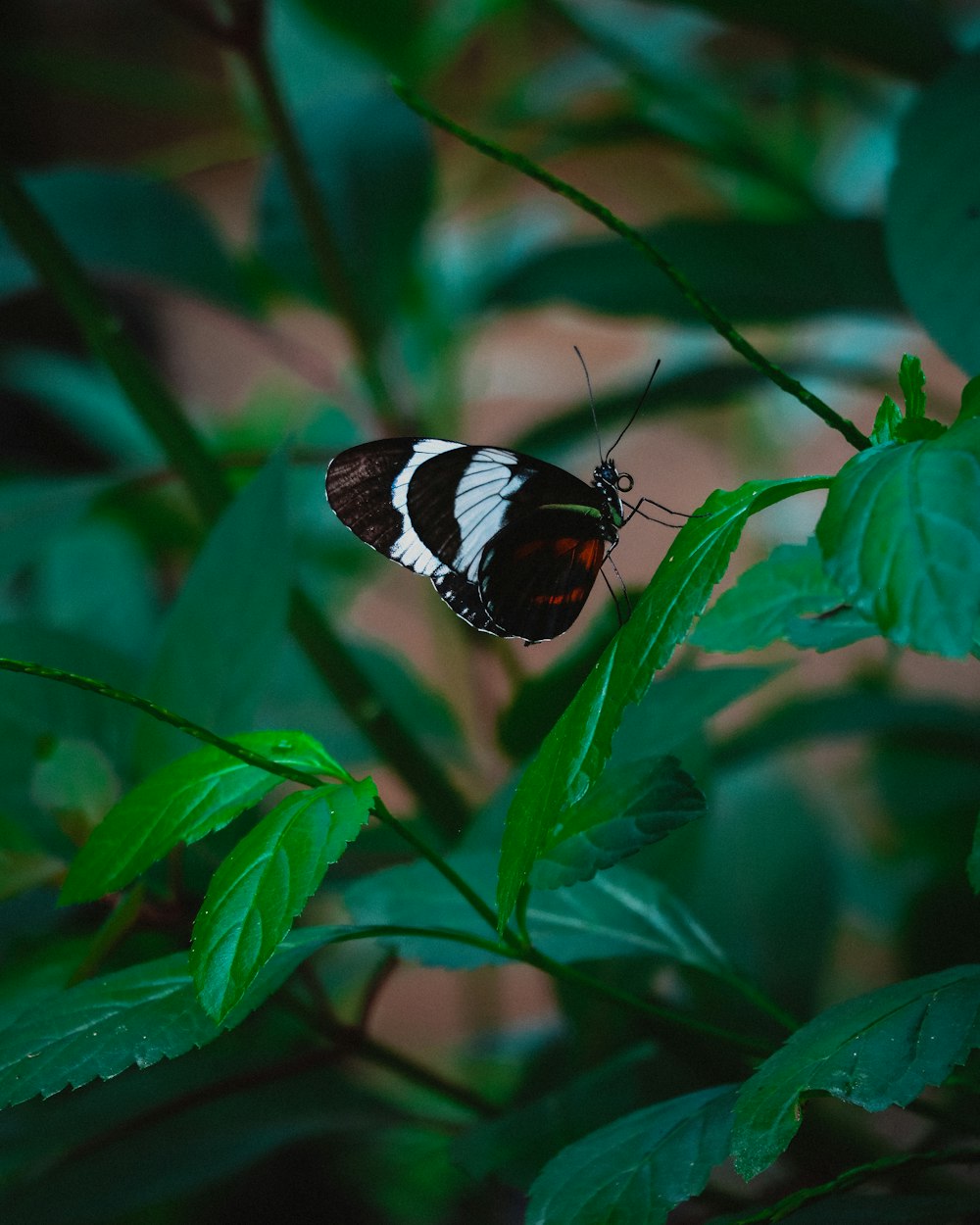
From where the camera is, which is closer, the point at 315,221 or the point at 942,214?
the point at 942,214

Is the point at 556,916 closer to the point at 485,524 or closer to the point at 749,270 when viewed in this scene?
the point at 485,524

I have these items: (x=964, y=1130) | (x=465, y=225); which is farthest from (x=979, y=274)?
(x=465, y=225)

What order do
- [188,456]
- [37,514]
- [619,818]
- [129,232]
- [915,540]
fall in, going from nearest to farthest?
1. [915,540]
2. [619,818]
3. [188,456]
4. [37,514]
5. [129,232]

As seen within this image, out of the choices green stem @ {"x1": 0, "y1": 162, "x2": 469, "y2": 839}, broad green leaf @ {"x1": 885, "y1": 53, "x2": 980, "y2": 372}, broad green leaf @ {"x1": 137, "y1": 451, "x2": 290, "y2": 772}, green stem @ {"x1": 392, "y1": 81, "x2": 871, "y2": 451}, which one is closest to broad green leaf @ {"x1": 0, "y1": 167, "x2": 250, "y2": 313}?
green stem @ {"x1": 0, "y1": 162, "x2": 469, "y2": 839}

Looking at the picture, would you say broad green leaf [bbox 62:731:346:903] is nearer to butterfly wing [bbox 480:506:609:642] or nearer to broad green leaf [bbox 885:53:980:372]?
butterfly wing [bbox 480:506:609:642]

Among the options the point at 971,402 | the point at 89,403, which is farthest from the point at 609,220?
the point at 89,403

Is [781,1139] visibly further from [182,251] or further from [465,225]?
[465,225]

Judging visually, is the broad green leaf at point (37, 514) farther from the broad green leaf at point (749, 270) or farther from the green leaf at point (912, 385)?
the green leaf at point (912, 385)
